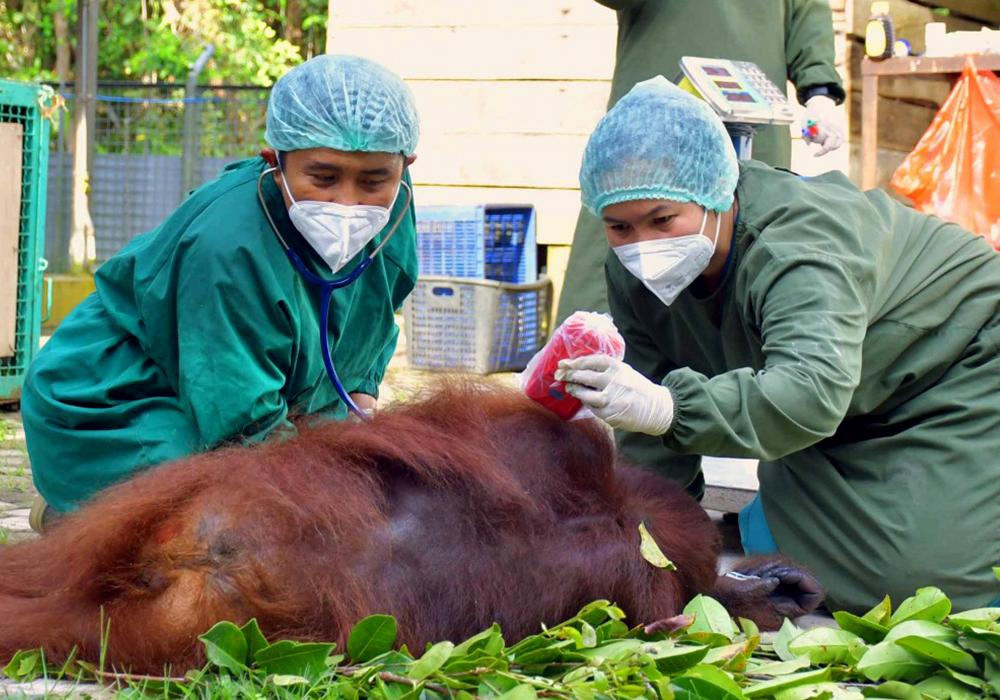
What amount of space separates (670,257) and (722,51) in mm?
1926

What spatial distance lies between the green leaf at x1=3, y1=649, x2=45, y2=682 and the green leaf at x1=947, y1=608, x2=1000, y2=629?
1.29 m

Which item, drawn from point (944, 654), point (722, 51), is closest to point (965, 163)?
point (722, 51)

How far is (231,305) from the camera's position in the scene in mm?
2486

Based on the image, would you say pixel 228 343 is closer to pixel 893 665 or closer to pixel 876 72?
pixel 893 665

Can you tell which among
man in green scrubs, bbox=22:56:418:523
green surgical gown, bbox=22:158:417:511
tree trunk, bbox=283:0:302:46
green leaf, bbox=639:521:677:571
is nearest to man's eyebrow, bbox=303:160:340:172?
man in green scrubs, bbox=22:56:418:523

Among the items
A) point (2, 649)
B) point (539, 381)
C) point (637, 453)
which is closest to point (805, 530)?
point (637, 453)

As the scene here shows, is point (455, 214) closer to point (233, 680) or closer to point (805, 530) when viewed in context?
point (805, 530)

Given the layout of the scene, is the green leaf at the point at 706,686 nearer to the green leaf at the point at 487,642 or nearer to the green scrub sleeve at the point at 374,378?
the green leaf at the point at 487,642

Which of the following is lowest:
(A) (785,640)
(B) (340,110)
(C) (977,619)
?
(A) (785,640)

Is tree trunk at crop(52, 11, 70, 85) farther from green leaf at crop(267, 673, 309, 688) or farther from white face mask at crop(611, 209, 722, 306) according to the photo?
green leaf at crop(267, 673, 309, 688)

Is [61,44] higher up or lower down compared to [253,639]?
higher up

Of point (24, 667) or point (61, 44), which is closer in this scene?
point (24, 667)

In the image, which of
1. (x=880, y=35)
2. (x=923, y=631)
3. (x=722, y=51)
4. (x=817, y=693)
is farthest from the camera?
(x=880, y=35)

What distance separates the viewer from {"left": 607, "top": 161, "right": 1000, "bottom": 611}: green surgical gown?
243cm
